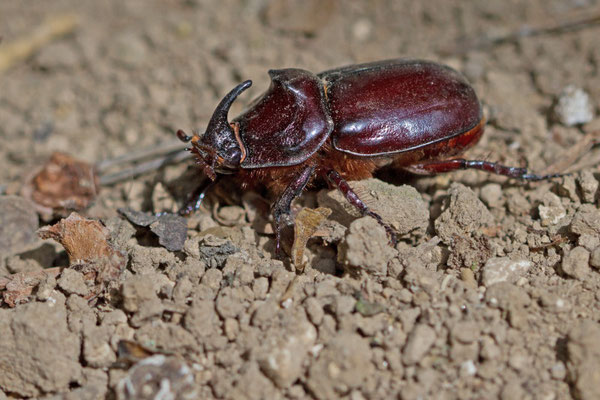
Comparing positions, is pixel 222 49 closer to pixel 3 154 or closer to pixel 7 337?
pixel 3 154

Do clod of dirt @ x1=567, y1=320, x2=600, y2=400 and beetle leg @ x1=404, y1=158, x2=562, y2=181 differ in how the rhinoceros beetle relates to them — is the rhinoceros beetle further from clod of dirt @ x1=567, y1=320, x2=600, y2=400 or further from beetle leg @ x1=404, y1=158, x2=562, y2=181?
clod of dirt @ x1=567, y1=320, x2=600, y2=400

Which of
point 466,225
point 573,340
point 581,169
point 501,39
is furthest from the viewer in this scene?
point 501,39

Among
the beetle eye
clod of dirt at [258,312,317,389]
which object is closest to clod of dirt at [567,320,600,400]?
clod of dirt at [258,312,317,389]

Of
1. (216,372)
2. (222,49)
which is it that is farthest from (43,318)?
(222,49)

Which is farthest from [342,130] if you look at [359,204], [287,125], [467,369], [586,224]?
[467,369]

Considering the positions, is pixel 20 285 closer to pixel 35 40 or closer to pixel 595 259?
pixel 595 259
